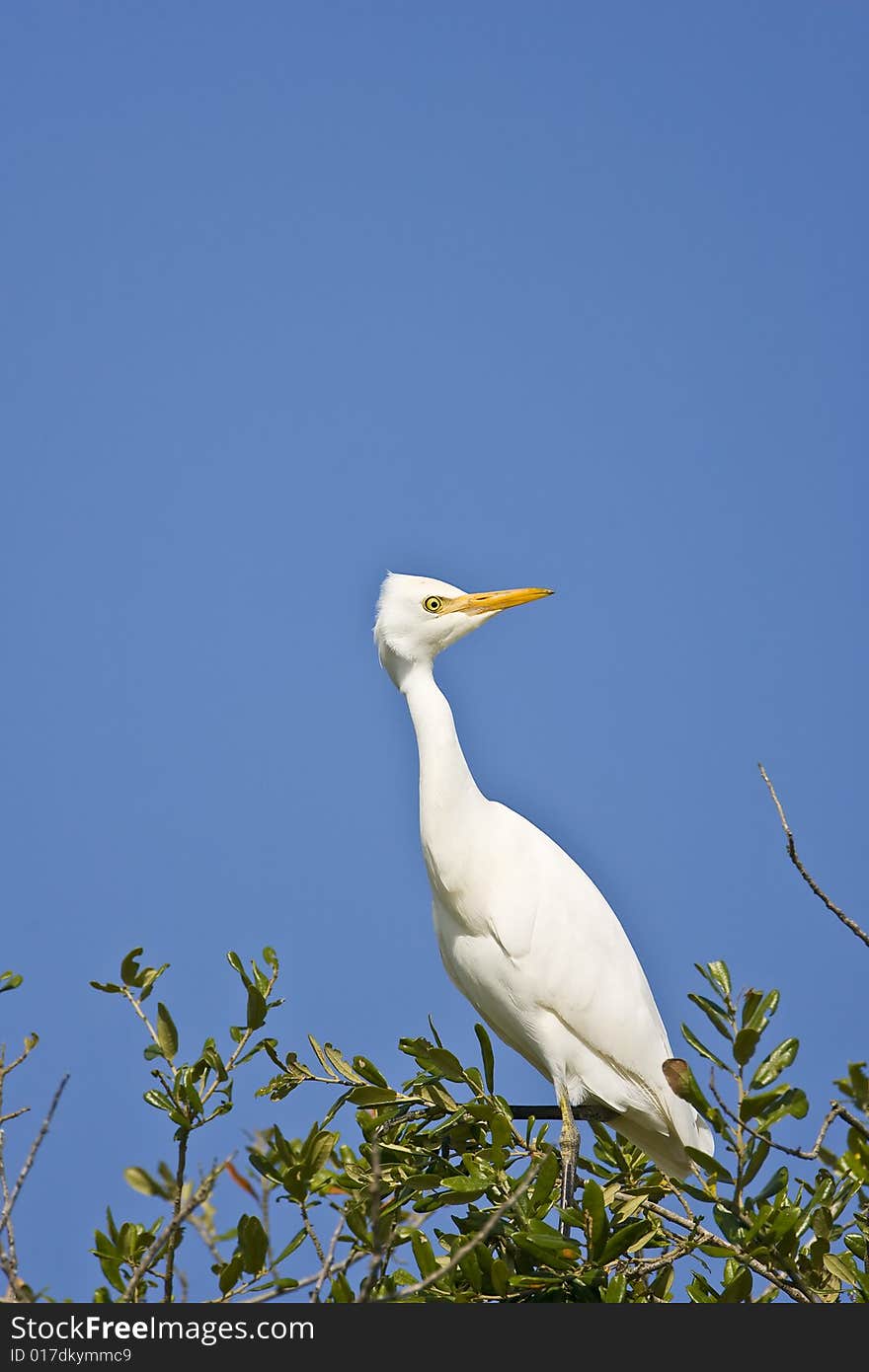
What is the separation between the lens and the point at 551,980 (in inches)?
177

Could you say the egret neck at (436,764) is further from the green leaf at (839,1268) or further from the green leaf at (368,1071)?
the green leaf at (839,1268)

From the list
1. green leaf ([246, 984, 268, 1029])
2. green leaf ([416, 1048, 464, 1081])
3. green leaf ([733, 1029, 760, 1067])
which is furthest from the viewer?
green leaf ([416, 1048, 464, 1081])

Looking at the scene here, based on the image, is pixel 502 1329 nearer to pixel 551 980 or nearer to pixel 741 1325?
pixel 741 1325

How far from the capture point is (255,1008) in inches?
126

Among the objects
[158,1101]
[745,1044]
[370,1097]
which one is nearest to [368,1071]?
[370,1097]

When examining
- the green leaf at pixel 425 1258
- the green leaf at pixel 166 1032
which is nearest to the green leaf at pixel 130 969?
the green leaf at pixel 166 1032

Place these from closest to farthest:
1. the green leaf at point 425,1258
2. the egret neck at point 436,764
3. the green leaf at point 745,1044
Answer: the green leaf at point 745,1044 → the green leaf at point 425,1258 → the egret neck at point 436,764

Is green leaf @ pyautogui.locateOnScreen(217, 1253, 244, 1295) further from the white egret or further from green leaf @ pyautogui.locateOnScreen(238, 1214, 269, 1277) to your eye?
A: the white egret

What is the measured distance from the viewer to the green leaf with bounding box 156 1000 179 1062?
3.15 meters

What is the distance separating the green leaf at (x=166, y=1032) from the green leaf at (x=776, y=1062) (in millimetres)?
1409

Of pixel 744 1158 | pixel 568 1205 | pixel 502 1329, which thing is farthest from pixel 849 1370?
pixel 568 1205

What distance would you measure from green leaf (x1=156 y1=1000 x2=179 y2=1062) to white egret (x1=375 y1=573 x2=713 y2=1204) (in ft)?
5.16

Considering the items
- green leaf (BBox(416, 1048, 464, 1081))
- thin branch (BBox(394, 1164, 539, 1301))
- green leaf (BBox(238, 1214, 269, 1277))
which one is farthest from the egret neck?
green leaf (BBox(238, 1214, 269, 1277))

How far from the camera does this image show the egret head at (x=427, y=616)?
483 centimetres
